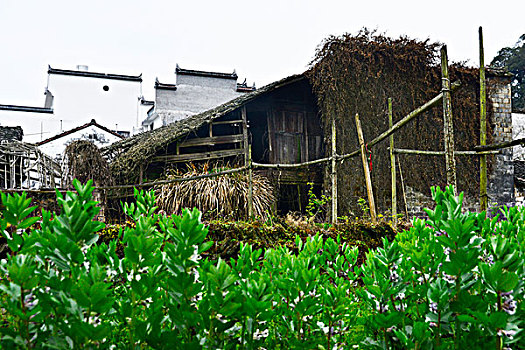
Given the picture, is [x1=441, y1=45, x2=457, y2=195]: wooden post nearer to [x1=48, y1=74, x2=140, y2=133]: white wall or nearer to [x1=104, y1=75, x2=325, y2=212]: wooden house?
[x1=104, y1=75, x2=325, y2=212]: wooden house

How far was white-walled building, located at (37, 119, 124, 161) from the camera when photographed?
22750 millimetres

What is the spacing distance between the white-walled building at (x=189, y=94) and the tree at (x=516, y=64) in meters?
15.3

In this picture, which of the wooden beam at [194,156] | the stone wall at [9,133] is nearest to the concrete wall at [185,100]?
the stone wall at [9,133]

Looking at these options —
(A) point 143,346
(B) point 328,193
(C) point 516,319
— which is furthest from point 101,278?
(B) point 328,193

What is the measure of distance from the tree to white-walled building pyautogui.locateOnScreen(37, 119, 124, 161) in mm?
21728

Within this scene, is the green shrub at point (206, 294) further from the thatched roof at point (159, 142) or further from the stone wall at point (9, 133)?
the stone wall at point (9, 133)

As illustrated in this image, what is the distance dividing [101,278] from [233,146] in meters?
12.6

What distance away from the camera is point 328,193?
10.9 meters

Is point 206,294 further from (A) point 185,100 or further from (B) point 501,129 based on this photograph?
(A) point 185,100

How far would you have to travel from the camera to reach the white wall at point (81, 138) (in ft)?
74.8

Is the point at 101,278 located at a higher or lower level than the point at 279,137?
lower

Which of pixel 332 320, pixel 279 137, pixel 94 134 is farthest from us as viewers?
pixel 94 134

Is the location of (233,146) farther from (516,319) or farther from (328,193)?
(516,319)

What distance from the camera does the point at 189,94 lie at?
24.0m
